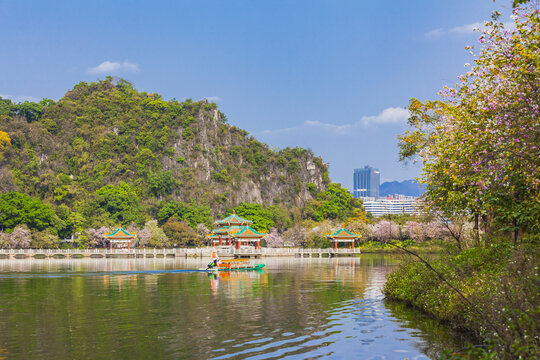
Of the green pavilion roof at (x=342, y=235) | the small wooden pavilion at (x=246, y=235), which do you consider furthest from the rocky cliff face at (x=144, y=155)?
the green pavilion roof at (x=342, y=235)

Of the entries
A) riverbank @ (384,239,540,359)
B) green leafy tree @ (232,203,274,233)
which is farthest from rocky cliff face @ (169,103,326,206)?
riverbank @ (384,239,540,359)

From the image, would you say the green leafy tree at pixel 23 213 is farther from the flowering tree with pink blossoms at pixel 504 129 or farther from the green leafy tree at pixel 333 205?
the flowering tree with pink blossoms at pixel 504 129

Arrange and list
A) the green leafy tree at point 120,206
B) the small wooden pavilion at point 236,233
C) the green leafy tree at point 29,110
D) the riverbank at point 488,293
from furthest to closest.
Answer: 1. the green leafy tree at point 29,110
2. the green leafy tree at point 120,206
3. the small wooden pavilion at point 236,233
4. the riverbank at point 488,293

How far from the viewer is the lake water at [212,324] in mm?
15578

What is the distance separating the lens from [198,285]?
35.9m

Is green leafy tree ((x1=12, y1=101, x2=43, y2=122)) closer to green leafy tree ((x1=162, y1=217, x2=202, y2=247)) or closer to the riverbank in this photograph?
green leafy tree ((x1=162, y1=217, x2=202, y2=247))

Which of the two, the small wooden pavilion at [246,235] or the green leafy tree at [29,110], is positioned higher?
the green leafy tree at [29,110]

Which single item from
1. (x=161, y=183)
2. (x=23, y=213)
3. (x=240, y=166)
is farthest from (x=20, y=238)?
(x=240, y=166)

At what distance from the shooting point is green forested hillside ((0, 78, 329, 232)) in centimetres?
11950

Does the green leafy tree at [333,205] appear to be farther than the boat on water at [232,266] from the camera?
Yes

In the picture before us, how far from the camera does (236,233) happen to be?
3295 inches

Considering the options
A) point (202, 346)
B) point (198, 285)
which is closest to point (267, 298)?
point (198, 285)

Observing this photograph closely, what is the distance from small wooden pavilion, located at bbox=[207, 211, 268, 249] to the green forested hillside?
27022mm

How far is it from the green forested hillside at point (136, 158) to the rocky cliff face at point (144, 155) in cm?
27
